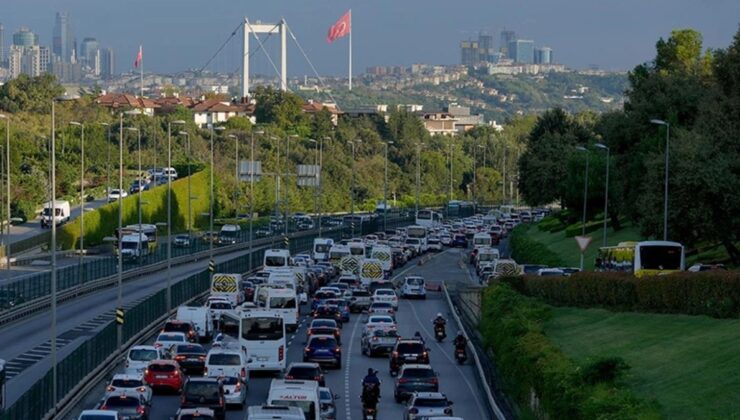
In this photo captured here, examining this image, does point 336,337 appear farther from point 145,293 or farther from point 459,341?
point 145,293

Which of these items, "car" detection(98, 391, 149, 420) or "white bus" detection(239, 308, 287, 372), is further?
"white bus" detection(239, 308, 287, 372)

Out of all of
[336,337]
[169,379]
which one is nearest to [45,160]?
[336,337]

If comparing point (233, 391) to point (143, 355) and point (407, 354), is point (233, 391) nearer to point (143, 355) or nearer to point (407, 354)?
point (143, 355)

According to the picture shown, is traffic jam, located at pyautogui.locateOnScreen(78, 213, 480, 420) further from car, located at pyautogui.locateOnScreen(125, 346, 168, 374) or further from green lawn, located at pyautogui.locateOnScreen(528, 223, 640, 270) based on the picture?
green lawn, located at pyautogui.locateOnScreen(528, 223, 640, 270)

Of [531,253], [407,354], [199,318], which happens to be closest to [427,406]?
[407,354]

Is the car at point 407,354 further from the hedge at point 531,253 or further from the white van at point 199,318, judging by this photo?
the hedge at point 531,253

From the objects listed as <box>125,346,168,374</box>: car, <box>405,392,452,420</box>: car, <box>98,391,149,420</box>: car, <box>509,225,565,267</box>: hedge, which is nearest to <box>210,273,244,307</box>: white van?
<box>509,225,565,267</box>: hedge
